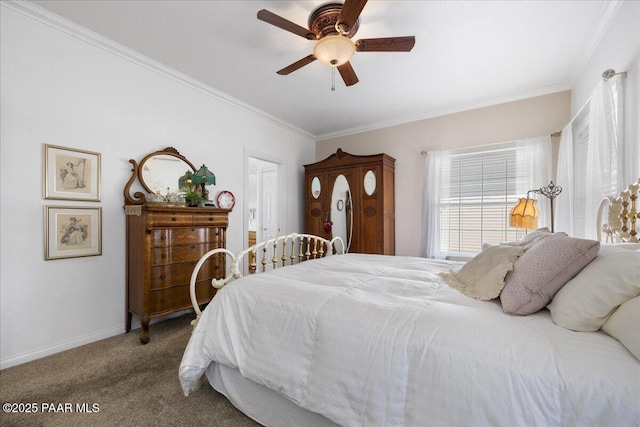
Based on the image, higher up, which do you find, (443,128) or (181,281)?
(443,128)

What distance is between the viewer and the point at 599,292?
0.87 metres

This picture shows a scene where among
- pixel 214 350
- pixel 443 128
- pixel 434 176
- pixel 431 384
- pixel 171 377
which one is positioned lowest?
pixel 171 377

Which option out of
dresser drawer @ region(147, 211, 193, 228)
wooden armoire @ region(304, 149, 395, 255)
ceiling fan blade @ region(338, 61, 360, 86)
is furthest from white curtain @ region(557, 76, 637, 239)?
dresser drawer @ region(147, 211, 193, 228)

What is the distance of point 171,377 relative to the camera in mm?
1795

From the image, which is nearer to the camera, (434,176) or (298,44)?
(298,44)

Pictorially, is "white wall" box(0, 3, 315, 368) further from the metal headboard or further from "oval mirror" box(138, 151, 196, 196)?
the metal headboard

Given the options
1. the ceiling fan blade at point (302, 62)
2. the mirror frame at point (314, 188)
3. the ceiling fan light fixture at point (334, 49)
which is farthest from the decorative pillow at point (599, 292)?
the mirror frame at point (314, 188)

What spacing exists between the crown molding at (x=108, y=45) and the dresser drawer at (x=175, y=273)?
2.01 meters

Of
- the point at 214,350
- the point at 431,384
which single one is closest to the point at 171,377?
the point at 214,350

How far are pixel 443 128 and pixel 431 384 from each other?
371 centimetres

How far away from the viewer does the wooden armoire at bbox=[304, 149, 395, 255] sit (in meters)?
3.79

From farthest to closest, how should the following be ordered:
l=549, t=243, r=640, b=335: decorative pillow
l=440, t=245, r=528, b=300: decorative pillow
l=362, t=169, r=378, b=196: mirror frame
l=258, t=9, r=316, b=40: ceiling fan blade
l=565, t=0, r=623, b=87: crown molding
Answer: l=362, t=169, r=378, b=196: mirror frame < l=565, t=0, r=623, b=87: crown molding < l=258, t=9, r=316, b=40: ceiling fan blade < l=440, t=245, r=528, b=300: decorative pillow < l=549, t=243, r=640, b=335: decorative pillow

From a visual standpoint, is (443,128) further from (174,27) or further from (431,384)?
(431,384)

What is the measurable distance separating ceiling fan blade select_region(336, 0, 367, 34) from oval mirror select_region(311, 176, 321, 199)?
2.67 m
